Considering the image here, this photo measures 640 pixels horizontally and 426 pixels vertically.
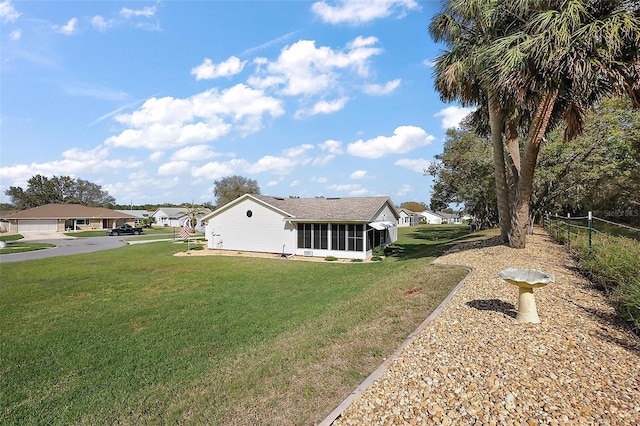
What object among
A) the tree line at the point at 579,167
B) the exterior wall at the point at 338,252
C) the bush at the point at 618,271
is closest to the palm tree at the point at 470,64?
the tree line at the point at 579,167

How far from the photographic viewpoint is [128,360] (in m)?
5.82

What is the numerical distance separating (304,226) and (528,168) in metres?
13.0

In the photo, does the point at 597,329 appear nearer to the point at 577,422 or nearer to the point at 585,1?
the point at 577,422

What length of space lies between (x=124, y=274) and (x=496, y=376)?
15.6m

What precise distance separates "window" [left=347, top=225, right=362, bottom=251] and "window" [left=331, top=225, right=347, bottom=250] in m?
0.27

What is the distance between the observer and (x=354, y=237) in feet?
62.1

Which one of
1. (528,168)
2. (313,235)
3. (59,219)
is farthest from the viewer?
(59,219)

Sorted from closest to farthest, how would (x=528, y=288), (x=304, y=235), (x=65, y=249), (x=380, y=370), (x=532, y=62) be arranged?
(x=380, y=370) < (x=528, y=288) < (x=532, y=62) < (x=304, y=235) < (x=65, y=249)

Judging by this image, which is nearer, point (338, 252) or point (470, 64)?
point (470, 64)

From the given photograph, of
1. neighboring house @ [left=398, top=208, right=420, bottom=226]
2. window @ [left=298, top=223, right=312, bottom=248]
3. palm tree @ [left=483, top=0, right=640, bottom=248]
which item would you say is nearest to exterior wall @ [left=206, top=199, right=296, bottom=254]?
window @ [left=298, top=223, right=312, bottom=248]

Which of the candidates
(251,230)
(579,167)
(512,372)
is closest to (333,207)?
(251,230)

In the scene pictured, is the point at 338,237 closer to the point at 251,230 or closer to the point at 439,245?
the point at 439,245

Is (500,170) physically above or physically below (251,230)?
above

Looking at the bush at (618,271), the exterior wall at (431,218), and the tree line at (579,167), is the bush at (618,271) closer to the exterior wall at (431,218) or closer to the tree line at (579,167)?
the tree line at (579,167)
